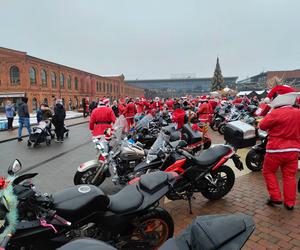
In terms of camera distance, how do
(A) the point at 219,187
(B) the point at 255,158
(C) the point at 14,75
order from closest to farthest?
1. (A) the point at 219,187
2. (B) the point at 255,158
3. (C) the point at 14,75

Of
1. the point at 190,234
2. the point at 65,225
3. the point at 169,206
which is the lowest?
the point at 169,206

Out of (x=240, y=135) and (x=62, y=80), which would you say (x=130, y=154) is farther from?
(x=62, y=80)

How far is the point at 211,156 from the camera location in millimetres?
4281

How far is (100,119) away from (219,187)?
3961 mm

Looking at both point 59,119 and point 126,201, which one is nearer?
point 126,201

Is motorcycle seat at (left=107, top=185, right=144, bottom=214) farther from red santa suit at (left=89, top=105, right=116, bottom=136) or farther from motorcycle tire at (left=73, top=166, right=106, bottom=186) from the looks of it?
red santa suit at (left=89, top=105, right=116, bottom=136)

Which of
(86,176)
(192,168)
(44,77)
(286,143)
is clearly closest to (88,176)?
(86,176)

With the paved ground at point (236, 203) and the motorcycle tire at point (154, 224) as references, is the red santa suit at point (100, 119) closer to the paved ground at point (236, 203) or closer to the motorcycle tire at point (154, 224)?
the paved ground at point (236, 203)

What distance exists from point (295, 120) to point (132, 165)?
114 inches

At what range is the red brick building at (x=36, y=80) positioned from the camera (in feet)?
125

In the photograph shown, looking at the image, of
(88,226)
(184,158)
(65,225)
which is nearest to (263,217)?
(184,158)

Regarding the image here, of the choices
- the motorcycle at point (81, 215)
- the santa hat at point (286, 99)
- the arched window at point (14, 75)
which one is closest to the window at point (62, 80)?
the arched window at point (14, 75)

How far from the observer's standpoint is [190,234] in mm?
1712

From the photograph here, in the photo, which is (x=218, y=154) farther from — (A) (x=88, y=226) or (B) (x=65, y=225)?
(B) (x=65, y=225)
